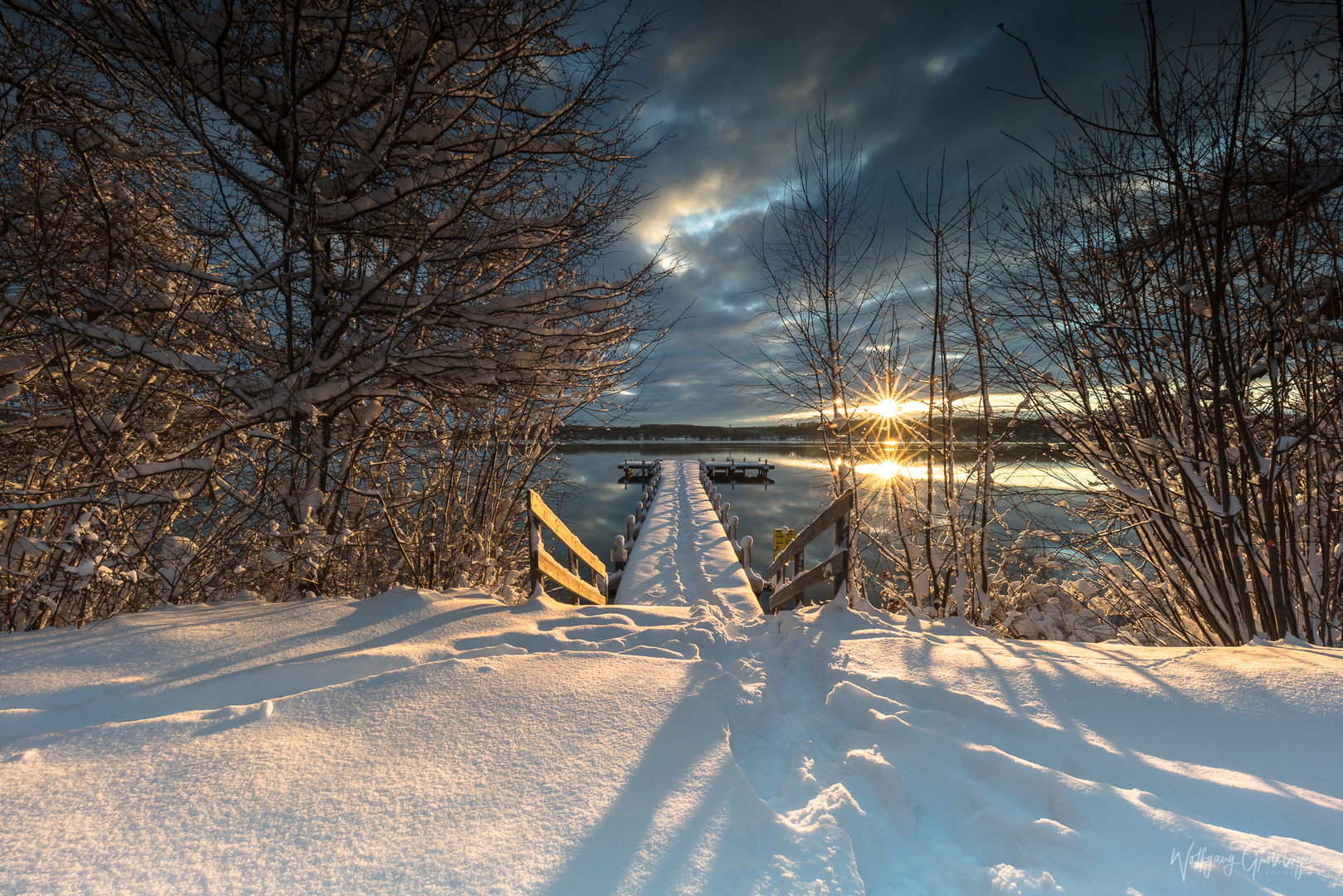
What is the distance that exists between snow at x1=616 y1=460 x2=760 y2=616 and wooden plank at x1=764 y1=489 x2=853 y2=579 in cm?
87

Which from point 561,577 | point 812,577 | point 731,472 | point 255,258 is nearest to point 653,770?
point 561,577

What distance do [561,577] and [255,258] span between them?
3.80 meters

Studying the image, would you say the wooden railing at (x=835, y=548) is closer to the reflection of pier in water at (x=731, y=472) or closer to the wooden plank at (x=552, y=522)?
the wooden plank at (x=552, y=522)

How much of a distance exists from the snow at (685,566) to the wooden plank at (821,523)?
2.84ft

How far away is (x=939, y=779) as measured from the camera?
67.9 inches

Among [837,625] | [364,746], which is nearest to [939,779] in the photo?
[837,625]

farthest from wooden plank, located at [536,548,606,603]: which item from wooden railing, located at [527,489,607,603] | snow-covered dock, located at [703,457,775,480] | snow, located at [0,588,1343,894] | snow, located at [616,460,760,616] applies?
snow-covered dock, located at [703,457,775,480]

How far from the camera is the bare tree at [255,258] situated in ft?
10.2

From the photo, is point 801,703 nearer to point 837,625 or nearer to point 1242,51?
point 837,625

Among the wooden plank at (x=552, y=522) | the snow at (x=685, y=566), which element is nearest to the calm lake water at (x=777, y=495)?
the snow at (x=685, y=566)

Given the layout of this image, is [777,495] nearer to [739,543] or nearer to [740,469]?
[740,469]

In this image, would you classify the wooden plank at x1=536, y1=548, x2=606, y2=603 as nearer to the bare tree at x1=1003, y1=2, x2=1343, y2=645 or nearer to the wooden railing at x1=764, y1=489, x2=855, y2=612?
the wooden railing at x1=764, y1=489, x2=855, y2=612

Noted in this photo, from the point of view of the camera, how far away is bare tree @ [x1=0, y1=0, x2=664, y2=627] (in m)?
3.10

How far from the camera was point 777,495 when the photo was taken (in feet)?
120
